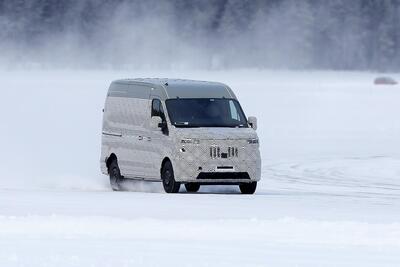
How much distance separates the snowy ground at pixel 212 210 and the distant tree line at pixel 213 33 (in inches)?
3710

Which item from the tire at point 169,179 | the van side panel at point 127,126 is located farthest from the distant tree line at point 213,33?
the tire at point 169,179

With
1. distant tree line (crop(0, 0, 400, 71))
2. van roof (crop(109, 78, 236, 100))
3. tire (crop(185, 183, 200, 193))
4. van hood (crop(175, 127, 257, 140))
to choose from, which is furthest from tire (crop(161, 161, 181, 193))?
distant tree line (crop(0, 0, 400, 71))

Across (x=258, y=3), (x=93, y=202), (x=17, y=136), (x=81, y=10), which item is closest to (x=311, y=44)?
(x=258, y=3)

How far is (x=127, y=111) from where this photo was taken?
22656mm

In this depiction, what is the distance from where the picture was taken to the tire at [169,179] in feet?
68.5

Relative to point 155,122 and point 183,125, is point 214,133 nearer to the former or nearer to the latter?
point 183,125

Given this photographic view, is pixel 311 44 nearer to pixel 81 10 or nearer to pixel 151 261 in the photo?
pixel 81 10

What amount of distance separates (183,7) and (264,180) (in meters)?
118

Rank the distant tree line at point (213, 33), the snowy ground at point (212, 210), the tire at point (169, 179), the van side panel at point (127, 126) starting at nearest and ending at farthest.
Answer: the snowy ground at point (212, 210) → the tire at point (169, 179) → the van side panel at point (127, 126) → the distant tree line at point (213, 33)

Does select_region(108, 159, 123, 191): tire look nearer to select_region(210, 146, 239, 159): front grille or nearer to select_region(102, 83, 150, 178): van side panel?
select_region(102, 83, 150, 178): van side panel

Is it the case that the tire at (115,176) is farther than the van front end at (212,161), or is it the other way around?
the tire at (115,176)

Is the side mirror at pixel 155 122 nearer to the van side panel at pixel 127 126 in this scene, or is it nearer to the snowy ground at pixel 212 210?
the van side panel at pixel 127 126

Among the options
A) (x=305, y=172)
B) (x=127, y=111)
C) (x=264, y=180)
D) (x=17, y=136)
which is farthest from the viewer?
(x=17, y=136)

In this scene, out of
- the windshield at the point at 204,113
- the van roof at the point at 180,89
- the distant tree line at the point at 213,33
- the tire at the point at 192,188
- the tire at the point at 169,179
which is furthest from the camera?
the distant tree line at the point at 213,33
